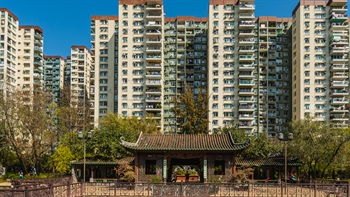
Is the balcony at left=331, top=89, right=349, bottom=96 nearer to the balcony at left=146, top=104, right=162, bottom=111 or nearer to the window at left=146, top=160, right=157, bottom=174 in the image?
the balcony at left=146, top=104, right=162, bottom=111

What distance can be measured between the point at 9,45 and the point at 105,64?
818 inches

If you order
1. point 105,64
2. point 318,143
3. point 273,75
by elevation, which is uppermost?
point 105,64

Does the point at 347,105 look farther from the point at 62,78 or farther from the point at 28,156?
the point at 62,78

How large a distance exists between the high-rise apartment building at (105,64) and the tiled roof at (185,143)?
133ft

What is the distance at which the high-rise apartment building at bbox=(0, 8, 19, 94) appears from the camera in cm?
6919

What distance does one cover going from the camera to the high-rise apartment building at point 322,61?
62.3 meters

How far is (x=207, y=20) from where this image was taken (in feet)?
234

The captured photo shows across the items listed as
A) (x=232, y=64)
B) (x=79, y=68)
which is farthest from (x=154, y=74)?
(x=79, y=68)

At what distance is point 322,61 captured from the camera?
63375 millimetres

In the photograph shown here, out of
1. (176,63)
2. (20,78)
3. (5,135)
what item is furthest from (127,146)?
(20,78)

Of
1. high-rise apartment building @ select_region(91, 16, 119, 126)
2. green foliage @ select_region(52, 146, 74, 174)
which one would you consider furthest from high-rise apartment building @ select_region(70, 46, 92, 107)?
green foliage @ select_region(52, 146, 74, 174)

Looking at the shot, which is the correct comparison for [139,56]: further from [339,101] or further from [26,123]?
[339,101]

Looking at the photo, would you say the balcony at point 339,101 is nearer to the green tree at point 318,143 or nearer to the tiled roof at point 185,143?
the green tree at point 318,143

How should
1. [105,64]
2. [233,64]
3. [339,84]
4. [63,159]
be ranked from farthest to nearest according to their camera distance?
1. [105,64]
2. [233,64]
3. [339,84]
4. [63,159]
